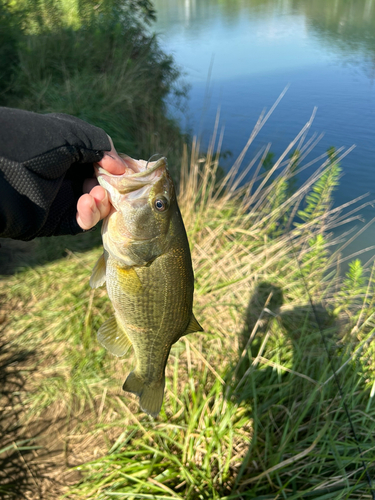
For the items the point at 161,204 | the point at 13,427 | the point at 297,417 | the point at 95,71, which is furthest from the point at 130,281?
the point at 95,71

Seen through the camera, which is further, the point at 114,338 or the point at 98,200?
the point at 114,338

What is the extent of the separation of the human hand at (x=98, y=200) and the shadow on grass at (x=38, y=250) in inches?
102

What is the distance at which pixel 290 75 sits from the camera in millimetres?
10398

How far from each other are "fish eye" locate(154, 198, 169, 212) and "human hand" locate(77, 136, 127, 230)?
258 mm

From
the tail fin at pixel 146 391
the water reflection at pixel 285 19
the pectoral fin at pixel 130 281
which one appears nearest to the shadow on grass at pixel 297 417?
the tail fin at pixel 146 391

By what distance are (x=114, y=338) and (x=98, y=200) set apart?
82cm

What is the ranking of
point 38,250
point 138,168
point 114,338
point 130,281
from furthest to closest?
1. point 38,250
2. point 114,338
3. point 138,168
4. point 130,281

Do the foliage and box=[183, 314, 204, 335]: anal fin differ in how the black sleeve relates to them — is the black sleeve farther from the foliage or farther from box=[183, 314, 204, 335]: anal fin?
the foliage

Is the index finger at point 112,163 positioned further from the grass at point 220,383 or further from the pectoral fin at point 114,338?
the grass at point 220,383

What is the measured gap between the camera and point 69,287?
13.0 ft

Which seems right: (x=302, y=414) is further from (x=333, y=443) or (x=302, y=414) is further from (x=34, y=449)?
(x=34, y=449)

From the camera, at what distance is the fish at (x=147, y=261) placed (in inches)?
70.3

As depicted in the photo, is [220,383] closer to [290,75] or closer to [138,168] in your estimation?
[138,168]

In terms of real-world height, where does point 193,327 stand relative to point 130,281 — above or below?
below
